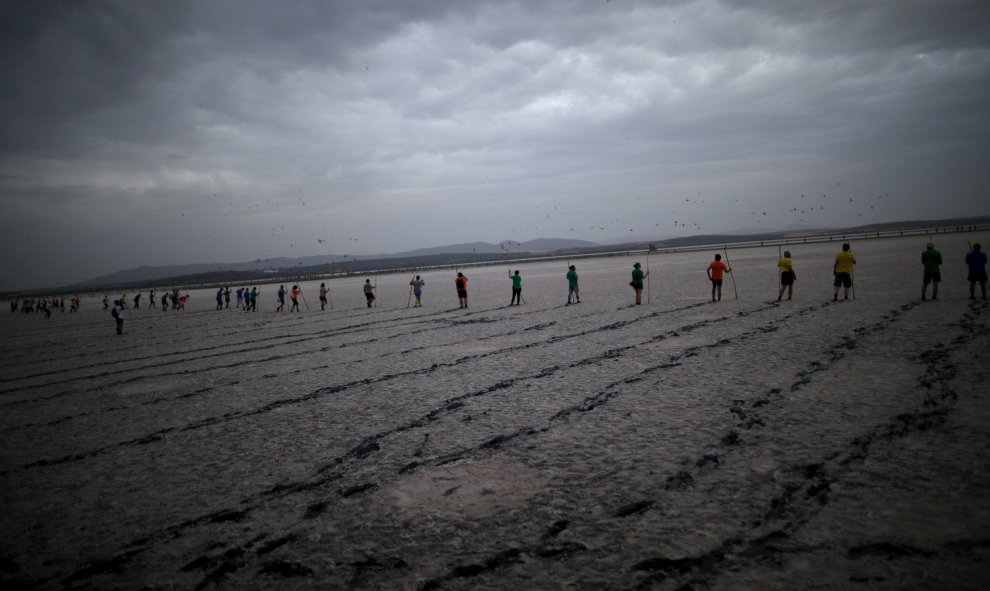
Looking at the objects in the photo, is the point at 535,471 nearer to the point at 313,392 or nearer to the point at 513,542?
the point at 513,542

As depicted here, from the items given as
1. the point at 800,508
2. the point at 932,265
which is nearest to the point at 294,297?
the point at 932,265

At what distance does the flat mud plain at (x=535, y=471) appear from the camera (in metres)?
3.66

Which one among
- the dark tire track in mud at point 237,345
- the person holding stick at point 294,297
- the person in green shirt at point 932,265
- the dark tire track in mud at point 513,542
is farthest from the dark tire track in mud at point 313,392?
A: the person holding stick at point 294,297

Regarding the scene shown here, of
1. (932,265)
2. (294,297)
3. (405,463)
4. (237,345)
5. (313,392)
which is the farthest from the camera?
(294,297)

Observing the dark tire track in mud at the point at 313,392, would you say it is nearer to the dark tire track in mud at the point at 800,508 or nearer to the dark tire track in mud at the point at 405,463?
the dark tire track in mud at the point at 405,463

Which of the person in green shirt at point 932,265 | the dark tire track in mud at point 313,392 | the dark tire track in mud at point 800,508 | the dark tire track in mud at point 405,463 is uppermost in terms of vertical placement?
the person in green shirt at point 932,265

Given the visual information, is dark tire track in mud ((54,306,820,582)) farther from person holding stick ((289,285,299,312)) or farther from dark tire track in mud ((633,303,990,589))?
person holding stick ((289,285,299,312))

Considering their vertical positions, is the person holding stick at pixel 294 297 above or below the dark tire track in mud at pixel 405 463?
above

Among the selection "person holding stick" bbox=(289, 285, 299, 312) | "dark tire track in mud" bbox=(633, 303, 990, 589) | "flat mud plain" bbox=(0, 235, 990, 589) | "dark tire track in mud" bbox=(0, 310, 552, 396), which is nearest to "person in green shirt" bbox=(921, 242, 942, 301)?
"flat mud plain" bbox=(0, 235, 990, 589)

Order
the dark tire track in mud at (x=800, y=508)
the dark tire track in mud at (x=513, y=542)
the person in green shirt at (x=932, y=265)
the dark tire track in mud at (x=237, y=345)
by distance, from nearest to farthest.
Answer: the dark tire track in mud at (x=800, y=508) < the dark tire track in mud at (x=513, y=542) < the dark tire track in mud at (x=237, y=345) < the person in green shirt at (x=932, y=265)

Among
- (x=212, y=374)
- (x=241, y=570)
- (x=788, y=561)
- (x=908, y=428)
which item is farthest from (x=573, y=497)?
(x=212, y=374)

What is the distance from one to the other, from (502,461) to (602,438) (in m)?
1.29

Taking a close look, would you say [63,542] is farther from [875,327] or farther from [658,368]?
[875,327]

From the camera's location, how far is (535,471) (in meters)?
5.23
